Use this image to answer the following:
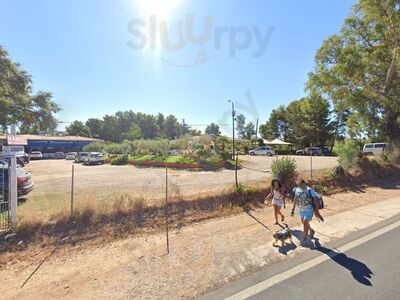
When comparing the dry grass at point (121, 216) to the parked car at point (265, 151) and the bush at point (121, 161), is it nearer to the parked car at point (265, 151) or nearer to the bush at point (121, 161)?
the bush at point (121, 161)

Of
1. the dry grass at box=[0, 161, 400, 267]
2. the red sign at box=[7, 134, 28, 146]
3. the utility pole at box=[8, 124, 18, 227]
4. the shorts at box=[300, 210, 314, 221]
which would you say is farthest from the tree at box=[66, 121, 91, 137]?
the shorts at box=[300, 210, 314, 221]

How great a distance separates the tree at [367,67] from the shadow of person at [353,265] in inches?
655

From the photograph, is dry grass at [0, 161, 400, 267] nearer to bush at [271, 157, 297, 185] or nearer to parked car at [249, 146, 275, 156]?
bush at [271, 157, 297, 185]

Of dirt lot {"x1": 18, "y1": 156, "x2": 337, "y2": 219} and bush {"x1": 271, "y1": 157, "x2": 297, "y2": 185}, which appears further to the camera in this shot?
bush {"x1": 271, "y1": 157, "x2": 297, "y2": 185}

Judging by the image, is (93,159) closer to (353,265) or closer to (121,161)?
(121,161)

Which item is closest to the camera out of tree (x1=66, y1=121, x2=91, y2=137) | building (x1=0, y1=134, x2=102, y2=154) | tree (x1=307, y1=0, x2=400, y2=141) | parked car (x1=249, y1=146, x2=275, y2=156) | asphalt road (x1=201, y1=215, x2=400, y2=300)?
asphalt road (x1=201, y1=215, x2=400, y2=300)

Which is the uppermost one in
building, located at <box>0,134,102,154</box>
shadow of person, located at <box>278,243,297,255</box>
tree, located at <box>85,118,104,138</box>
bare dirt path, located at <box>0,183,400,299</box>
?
tree, located at <box>85,118,104,138</box>

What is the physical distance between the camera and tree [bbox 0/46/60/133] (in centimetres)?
2027

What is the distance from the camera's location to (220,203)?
8.39m

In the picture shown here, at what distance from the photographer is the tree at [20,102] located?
20.3 m

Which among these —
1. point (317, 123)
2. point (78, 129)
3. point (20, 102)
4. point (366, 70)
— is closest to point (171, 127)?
point (78, 129)

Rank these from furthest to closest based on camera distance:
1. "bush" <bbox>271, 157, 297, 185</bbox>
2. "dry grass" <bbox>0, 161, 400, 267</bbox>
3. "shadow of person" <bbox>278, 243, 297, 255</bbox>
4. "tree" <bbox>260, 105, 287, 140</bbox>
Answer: "tree" <bbox>260, 105, 287, 140</bbox>
"bush" <bbox>271, 157, 297, 185</bbox>
"dry grass" <bbox>0, 161, 400, 267</bbox>
"shadow of person" <bbox>278, 243, 297, 255</bbox>

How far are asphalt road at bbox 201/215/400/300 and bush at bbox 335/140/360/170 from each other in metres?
10.3

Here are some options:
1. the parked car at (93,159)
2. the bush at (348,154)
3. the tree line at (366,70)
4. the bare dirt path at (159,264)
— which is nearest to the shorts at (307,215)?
the bare dirt path at (159,264)
